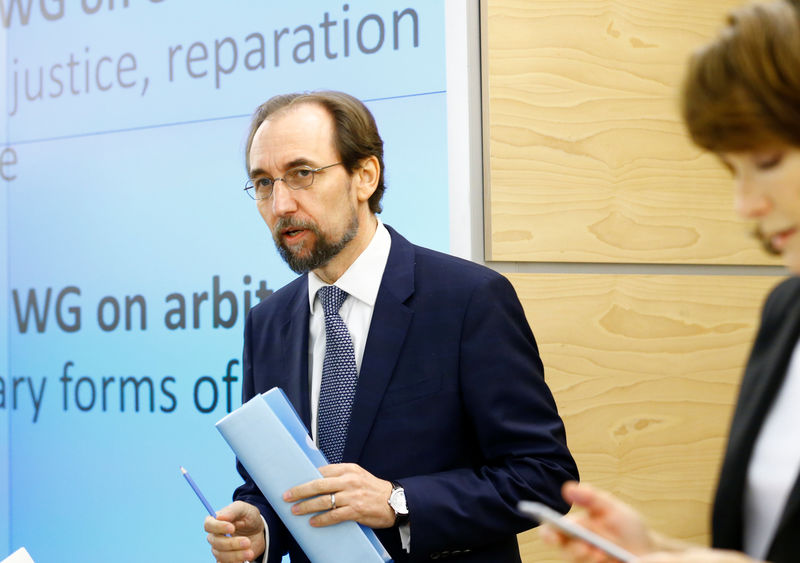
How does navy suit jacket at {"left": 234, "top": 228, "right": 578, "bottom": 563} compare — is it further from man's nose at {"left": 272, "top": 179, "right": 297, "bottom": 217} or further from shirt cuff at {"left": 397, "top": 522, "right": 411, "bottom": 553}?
man's nose at {"left": 272, "top": 179, "right": 297, "bottom": 217}

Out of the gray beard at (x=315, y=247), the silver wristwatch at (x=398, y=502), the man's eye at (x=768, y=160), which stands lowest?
the silver wristwatch at (x=398, y=502)

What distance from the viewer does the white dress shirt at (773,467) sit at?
1137 mm

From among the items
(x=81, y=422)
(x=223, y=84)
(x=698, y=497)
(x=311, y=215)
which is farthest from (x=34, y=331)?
(x=698, y=497)

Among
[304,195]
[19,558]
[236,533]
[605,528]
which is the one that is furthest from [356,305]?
[605,528]

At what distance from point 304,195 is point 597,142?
110 centimetres

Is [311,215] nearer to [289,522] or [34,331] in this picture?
[289,522]

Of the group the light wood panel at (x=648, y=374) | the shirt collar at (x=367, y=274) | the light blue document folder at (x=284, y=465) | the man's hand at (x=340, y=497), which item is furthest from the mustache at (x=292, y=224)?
the light wood panel at (x=648, y=374)

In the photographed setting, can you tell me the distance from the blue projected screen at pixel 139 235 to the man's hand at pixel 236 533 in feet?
3.80

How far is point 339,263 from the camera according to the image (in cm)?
228

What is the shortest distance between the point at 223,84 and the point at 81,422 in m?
1.38

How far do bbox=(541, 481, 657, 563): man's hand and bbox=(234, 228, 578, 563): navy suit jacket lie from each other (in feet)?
2.97

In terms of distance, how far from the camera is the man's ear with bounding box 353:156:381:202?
7.81 ft

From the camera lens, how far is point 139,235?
137 inches

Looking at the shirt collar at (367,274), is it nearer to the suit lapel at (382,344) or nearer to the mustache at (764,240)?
the suit lapel at (382,344)
